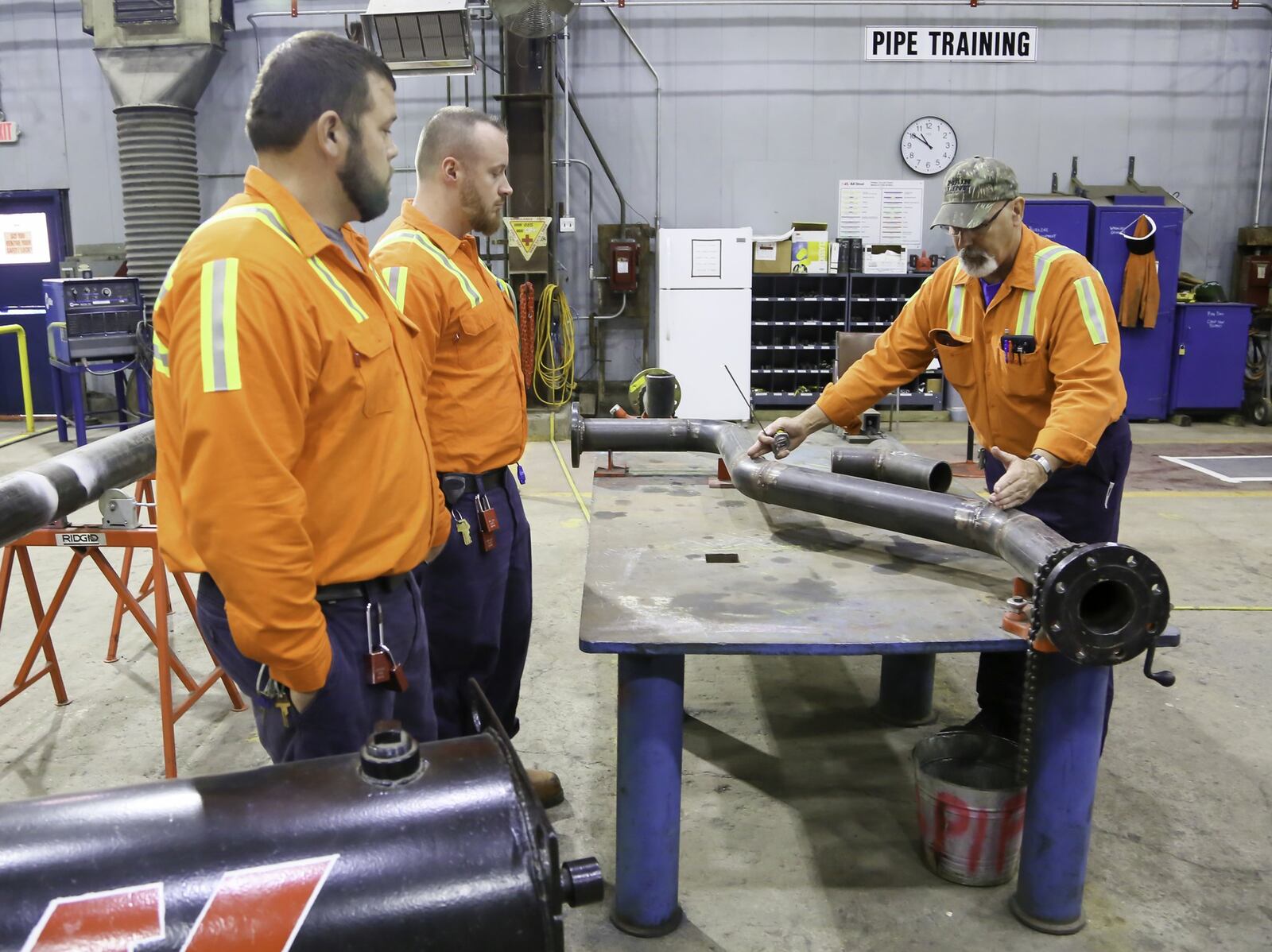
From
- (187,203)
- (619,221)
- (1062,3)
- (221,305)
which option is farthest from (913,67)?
(221,305)

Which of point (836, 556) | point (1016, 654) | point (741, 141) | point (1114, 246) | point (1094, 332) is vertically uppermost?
point (741, 141)

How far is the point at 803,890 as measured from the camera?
2195 millimetres

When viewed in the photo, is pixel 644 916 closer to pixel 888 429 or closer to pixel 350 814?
pixel 350 814

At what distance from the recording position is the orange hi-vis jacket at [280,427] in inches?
48.5

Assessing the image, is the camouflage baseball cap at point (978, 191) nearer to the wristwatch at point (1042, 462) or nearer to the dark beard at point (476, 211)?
the wristwatch at point (1042, 462)

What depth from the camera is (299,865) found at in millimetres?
935

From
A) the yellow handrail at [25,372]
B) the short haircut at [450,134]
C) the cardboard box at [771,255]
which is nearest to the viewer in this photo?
the short haircut at [450,134]

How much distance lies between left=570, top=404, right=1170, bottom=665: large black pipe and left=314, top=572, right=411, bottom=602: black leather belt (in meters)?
1.08

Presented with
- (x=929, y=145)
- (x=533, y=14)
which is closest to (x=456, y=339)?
(x=533, y=14)

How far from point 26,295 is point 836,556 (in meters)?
8.64

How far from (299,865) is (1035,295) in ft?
6.73

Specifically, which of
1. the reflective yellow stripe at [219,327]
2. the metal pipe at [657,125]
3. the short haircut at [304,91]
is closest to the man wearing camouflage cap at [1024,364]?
the short haircut at [304,91]

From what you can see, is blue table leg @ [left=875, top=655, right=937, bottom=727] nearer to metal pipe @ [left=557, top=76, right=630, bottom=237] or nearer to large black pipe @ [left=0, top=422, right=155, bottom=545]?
large black pipe @ [left=0, top=422, right=155, bottom=545]

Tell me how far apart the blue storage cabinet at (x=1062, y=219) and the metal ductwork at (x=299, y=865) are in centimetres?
749
